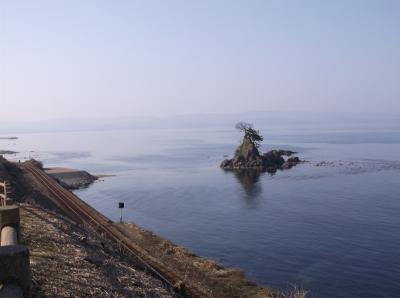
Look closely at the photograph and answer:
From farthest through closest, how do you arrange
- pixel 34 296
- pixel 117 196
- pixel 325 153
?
pixel 325 153
pixel 117 196
pixel 34 296

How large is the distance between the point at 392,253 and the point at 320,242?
6370 mm

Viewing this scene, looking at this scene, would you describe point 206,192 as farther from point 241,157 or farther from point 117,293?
point 117,293

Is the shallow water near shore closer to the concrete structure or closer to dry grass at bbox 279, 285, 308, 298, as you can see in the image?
dry grass at bbox 279, 285, 308, 298

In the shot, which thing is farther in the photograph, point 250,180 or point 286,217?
point 250,180

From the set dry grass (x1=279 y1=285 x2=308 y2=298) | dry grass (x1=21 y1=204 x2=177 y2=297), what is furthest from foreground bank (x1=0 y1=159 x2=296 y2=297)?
dry grass (x1=279 y1=285 x2=308 y2=298)

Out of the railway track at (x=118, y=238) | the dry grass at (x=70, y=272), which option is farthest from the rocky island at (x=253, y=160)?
the dry grass at (x=70, y=272)

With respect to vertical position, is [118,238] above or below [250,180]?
above

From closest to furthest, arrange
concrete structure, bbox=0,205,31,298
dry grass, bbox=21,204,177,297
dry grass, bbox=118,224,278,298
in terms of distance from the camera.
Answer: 1. concrete structure, bbox=0,205,31,298
2. dry grass, bbox=21,204,177,297
3. dry grass, bbox=118,224,278,298

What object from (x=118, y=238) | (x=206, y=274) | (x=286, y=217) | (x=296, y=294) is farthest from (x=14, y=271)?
(x=286, y=217)

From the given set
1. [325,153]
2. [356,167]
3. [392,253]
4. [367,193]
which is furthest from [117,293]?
[325,153]

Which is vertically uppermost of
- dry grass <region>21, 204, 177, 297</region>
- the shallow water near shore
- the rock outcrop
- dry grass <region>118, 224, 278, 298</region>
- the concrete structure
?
the concrete structure

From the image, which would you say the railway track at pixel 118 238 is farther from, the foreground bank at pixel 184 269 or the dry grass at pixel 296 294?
the dry grass at pixel 296 294

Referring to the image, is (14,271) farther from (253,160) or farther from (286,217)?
(253,160)

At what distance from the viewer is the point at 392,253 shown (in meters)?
38.1
